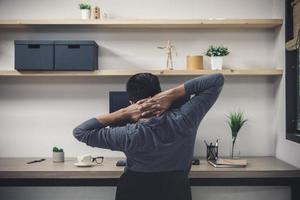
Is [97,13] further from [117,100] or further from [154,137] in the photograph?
[154,137]

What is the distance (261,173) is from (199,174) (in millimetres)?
423

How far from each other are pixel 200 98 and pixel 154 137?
1.06 feet

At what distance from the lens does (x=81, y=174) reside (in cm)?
271

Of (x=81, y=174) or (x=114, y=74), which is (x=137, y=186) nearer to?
(x=81, y=174)

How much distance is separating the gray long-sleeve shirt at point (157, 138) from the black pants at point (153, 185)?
0.10 feet


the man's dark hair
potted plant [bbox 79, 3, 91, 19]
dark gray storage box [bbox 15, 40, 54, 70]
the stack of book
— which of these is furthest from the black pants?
potted plant [bbox 79, 3, 91, 19]

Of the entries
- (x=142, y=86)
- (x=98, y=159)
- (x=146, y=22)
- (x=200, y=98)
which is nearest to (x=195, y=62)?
(x=146, y=22)

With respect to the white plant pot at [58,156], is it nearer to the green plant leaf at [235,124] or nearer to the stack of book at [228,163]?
the stack of book at [228,163]

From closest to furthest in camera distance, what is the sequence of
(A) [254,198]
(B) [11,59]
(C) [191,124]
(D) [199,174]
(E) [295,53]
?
(C) [191,124]
(D) [199,174]
(E) [295,53]
(A) [254,198]
(B) [11,59]

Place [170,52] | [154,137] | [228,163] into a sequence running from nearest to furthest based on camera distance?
1. [154,137]
2. [228,163]
3. [170,52]

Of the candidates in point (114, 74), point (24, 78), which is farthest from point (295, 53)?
point (24, 78)

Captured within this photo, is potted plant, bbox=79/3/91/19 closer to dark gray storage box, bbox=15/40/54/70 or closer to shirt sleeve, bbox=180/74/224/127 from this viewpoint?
dark gray storage box, bbox=15/40/54/70

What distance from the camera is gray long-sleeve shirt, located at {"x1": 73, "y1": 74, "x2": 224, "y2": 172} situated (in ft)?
6.01

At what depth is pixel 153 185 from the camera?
1.89 metres
